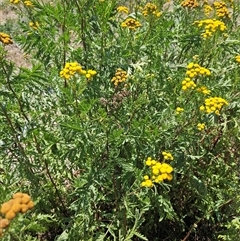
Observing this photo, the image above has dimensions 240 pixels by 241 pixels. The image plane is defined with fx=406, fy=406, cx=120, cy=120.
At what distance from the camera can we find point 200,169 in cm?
394

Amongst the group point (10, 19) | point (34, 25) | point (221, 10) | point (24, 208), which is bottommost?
point (24, 208)

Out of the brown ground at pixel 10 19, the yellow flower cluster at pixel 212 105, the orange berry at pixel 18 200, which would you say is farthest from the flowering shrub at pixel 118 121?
the brown ground at pixel 10 19

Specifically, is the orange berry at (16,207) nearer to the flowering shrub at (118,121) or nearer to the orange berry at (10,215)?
the orange berry at (10,215)

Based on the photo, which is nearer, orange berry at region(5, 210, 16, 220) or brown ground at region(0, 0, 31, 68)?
orange berry at region(5, 210, 16, 220)

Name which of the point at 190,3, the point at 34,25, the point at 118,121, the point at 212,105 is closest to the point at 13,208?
the point at 118,121

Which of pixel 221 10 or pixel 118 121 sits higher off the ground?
pixel 221 10

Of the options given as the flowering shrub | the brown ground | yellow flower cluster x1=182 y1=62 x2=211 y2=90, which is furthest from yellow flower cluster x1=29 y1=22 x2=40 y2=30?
the brown ground

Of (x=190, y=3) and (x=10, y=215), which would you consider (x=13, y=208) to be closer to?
(x=10, y=215)

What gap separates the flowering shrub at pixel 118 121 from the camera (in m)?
3.12

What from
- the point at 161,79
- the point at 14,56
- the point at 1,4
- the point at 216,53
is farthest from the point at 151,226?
the point at 1,4

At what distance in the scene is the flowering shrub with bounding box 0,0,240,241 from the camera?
3.12 meters

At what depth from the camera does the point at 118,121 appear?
3.41 meters

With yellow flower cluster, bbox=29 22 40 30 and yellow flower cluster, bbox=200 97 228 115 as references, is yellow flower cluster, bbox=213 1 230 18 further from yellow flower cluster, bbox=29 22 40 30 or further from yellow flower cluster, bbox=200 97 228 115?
yellow flower cluster, bbox=29 22 40 30

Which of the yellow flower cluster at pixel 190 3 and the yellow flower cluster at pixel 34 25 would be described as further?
the yellow flower cluster at pixel 190 3
